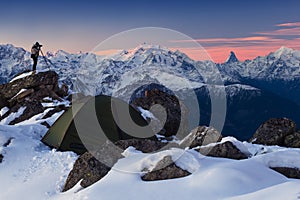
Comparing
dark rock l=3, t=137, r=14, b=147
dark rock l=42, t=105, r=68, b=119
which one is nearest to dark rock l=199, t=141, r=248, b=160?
dark rock l=3, t=137, r=14, b=147

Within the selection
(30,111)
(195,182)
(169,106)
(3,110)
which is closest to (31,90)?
(3,110)

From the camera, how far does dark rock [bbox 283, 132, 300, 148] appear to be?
18406mm

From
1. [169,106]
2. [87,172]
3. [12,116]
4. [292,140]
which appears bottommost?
[12,116]

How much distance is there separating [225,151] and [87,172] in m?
5.69

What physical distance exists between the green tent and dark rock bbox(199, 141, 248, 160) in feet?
23.7

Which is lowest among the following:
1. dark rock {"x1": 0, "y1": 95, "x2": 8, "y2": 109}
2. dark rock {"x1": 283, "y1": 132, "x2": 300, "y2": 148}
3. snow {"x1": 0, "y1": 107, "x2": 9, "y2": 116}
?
snow {"x1": 0, "y1": 107, "x2": 9, "y2": 116}

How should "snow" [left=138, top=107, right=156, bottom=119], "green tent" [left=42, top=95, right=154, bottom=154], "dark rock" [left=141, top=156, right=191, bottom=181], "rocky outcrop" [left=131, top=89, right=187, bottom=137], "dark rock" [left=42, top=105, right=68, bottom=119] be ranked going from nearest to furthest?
1. "dark rock" [left=141, top=156, right=191, bottom=181]
2. "green tent" [left=42, top=95, right=154, bottom=154]
3. "snow" [left=138, top=107, right=156, bottom=119]
4. "dark rock" [left=42, top=105, right=68, bottom=119]
5. "rocky outcrop" [left=131, top=89, right=187, bottom=137]

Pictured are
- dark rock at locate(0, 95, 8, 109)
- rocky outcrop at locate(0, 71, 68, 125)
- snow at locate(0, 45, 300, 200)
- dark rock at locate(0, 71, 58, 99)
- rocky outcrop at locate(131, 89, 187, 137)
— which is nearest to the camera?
snow at locate(0, 45, 300, 200)

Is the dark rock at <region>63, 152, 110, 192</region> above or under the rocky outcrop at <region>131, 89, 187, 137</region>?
above

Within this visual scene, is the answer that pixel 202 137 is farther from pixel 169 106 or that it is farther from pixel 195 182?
pixel 169 106

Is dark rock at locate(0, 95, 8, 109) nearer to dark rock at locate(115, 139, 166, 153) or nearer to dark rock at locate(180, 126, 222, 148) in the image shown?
dark rock at locate(180, 126, 222, 148)

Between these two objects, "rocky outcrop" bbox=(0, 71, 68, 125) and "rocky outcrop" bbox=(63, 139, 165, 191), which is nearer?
"rocky outcrop" bbox=(63, 139, 165, 191)

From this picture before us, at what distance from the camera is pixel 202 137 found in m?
17.7

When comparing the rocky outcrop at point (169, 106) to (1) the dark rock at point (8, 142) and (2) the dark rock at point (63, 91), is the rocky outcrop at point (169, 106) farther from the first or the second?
(1) the dark rock at point (8, 142)
